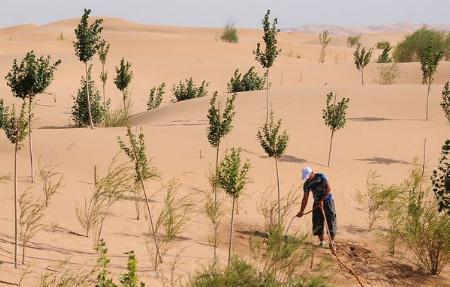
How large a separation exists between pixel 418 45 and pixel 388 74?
1324cm

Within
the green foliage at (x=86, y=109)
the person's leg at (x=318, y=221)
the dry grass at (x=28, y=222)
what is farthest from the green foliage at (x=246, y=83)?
the person's leg at (x=318, y=221)

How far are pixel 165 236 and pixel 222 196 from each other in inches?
125

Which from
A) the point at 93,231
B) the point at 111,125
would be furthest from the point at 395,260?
the point at 111,125

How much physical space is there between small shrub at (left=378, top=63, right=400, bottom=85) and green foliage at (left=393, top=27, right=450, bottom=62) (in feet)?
27.7

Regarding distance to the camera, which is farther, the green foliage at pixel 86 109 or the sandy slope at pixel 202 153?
the green foliage at pixel 86 109

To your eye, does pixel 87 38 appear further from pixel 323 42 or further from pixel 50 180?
pixel 323 42

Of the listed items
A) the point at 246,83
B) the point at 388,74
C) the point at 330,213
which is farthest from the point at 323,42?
the point at 330,213

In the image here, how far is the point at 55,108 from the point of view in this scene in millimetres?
26922

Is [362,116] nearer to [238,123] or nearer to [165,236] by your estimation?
[238,123]

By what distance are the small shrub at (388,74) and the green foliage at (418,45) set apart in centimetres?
844

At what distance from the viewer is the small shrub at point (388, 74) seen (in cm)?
3347

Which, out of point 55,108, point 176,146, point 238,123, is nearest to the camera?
point 176,146

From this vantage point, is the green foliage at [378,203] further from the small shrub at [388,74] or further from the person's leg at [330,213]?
the small shrub at [388,74]

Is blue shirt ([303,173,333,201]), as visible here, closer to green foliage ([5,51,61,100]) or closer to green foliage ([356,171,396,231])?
green foliage ([356,171,396,231])
